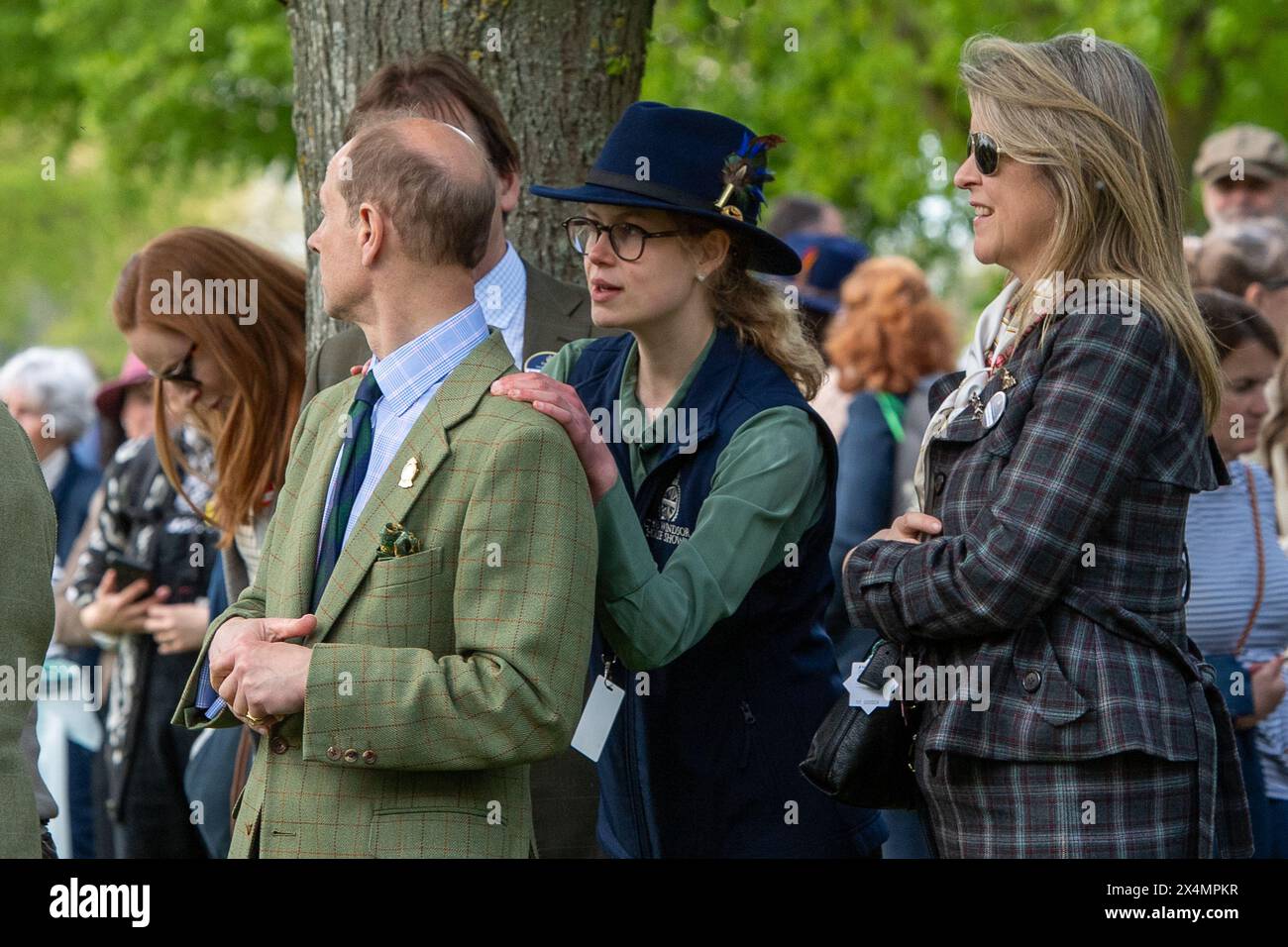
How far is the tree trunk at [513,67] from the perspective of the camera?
181 inches

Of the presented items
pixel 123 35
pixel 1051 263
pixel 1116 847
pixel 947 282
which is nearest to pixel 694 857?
pixel 1116 847

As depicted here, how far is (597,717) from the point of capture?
138 inches

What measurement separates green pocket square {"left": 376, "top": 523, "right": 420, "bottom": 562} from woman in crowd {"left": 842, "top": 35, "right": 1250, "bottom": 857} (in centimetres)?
89

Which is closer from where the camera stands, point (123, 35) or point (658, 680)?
point (658, 680)

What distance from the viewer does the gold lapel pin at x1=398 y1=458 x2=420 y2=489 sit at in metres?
2.86

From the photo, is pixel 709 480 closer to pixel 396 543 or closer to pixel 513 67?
pixel 396 543

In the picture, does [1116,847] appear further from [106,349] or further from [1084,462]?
[106,349]

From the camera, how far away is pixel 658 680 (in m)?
3.59

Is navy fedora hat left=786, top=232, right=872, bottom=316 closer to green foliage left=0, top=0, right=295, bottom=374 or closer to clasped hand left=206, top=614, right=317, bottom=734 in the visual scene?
green foliage left=0, top=0, right=295, bottom=374

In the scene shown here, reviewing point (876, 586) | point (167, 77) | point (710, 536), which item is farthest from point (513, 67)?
point (167, 77)

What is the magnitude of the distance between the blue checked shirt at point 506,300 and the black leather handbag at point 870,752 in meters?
1.28

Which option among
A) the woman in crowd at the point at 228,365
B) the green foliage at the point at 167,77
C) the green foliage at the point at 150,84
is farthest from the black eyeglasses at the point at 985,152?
the green foliage at the point at 167,77

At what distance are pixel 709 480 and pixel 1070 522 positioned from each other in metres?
0.77
